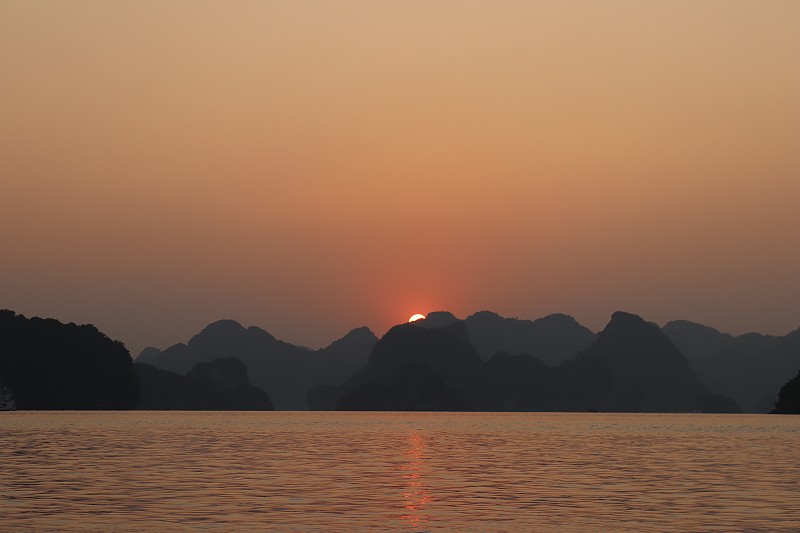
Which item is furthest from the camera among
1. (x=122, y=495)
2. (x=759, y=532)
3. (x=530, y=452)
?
(x=530, y=452)

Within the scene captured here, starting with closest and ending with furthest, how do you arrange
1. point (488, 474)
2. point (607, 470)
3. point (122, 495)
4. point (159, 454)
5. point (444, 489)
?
point (122, 495), point (444, 489), point (488, 474), point (607, 470), point (159, 454)

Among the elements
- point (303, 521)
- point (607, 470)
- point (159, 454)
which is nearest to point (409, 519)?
point (303, 521)

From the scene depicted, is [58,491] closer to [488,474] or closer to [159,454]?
[488,474]

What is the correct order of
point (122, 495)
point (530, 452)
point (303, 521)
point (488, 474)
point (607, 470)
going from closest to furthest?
1. point (303, 521)
2. point (122, 495)
3. point (488, 474)
4. point (607, 470)
5. point (530, 452)

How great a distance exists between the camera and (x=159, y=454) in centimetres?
8306

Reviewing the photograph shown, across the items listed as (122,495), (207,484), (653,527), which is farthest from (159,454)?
(653,527)

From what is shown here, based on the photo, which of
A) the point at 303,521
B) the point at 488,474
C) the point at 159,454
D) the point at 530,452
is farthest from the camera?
the point at 530,452

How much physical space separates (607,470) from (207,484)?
84.9 feet

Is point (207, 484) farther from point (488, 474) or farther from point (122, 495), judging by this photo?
point (488, 474)

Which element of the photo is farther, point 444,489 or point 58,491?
point 444,489

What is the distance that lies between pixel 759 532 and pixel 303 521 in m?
15.6

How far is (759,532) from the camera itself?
3759 centimetres

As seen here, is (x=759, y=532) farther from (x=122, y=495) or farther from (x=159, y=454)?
(x=159, y=454)

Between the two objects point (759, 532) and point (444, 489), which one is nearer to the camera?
point (759, 532)
